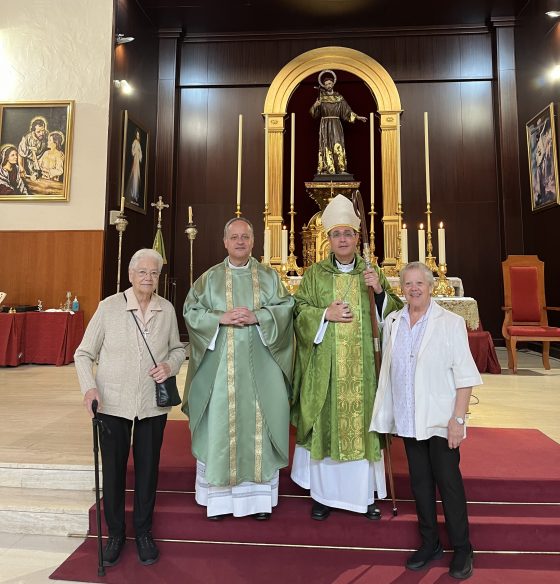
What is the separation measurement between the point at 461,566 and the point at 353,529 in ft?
1.77

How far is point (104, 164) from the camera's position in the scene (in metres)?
7.67

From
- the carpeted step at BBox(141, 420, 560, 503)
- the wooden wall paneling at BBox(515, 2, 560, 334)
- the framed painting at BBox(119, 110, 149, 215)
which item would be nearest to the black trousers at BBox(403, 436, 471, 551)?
the carpeted step at BBox(141, 420, 560, 503)

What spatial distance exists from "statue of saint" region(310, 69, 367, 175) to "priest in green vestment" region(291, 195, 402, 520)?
610 centimetres

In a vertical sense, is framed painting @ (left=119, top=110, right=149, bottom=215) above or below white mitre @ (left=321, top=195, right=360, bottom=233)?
above

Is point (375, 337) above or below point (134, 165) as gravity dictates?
below

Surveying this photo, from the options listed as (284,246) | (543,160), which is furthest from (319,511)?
(543,160)

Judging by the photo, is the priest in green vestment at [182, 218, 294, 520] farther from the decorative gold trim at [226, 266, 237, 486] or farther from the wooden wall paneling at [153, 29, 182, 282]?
the wooden wall paneling at [153, 29, 182, 282]

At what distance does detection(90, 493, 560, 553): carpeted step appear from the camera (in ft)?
7.91

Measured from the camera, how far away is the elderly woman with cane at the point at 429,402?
2086 mm

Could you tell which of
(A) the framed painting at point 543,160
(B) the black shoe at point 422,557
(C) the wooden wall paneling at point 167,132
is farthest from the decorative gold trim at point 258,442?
(C) the wooden wall paneling at point 167,132

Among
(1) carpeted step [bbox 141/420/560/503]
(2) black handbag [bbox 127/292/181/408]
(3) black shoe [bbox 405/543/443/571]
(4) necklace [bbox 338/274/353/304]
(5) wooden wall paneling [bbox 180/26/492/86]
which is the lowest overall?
(3) black shoe [bbox 405/543/443/571]

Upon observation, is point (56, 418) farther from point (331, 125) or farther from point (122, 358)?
point (331, 125)

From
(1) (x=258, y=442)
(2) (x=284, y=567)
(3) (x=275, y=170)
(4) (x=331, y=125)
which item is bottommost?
(2) (x=284, y=567)

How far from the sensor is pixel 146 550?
7.44 ft
